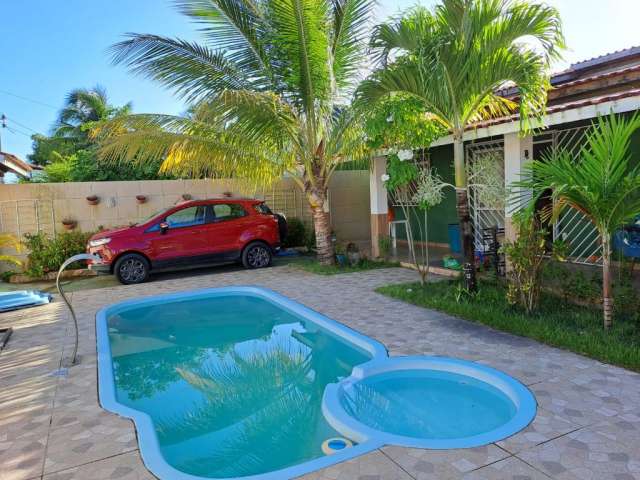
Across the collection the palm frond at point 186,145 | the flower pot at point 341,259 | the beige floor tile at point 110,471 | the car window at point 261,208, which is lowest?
the beige floor tile at point 110,471

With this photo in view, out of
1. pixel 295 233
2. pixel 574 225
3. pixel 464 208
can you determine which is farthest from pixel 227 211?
pixel 574 225

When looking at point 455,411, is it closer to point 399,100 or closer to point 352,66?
point 399,100

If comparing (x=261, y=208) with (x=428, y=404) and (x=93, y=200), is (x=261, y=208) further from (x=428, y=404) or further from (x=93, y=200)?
(x=428, y=404)

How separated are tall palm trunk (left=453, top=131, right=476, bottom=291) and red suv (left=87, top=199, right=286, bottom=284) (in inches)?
215

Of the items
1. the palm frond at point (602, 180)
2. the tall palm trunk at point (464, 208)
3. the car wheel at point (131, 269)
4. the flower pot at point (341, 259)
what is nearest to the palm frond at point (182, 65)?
the car wheel at point (131, 269)

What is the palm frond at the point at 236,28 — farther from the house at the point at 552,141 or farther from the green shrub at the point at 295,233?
the green shrub at the point at 295,233

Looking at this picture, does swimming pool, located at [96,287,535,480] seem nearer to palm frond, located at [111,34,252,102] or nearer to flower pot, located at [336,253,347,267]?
flower pot, located at [336,253,347,267]

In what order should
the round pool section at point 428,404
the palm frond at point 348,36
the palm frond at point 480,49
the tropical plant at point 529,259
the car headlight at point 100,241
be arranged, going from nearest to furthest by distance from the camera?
the round pool section at point 428,404 → the tropical plant at point 529,259 → the palm frond at point 480,49 → the palm frond at point 348,36 → the car headlight at point 100,241

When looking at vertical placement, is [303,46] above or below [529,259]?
above

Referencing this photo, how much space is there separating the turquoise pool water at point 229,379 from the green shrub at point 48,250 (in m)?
4.34

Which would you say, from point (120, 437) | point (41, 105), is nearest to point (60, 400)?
point (120, 437)

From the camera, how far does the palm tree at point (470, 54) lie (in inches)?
245

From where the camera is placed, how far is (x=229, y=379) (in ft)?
17.6

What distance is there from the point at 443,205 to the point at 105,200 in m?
8.72
